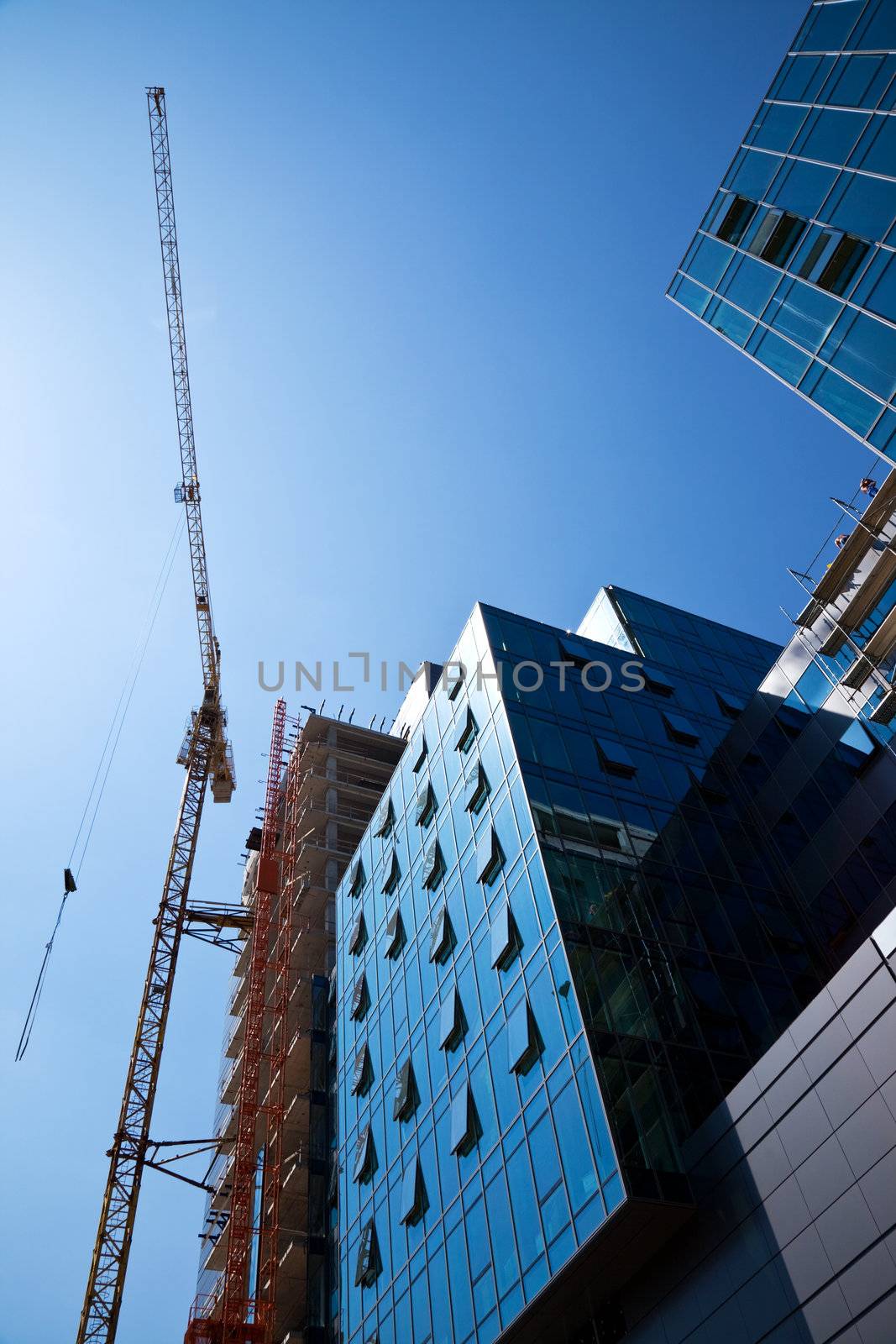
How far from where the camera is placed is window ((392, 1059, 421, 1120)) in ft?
117

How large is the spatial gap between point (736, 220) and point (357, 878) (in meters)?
33.6

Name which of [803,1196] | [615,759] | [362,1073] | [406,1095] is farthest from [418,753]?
[803,1196]

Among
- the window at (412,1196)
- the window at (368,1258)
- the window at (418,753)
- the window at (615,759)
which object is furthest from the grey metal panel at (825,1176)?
the window at (418,753)

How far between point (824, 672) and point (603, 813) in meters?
10.1

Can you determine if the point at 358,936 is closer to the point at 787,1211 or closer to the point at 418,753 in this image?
the point at 418,753

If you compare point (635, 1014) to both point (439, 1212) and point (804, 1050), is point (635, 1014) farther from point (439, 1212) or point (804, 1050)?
point (439, 1212)

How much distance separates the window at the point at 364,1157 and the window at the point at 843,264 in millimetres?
32676

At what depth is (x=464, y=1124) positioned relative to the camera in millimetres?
30906

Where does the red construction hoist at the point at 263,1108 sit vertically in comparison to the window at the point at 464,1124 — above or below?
above

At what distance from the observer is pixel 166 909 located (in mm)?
73000

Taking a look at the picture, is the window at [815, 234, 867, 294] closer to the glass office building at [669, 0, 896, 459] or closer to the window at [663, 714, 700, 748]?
the glass office building at [669, 0, 896, 459]

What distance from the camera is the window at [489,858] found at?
33750mm

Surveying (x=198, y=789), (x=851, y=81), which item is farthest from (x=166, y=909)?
(x=851, y=81)

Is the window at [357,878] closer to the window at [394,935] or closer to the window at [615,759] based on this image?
the window at [394,935]
